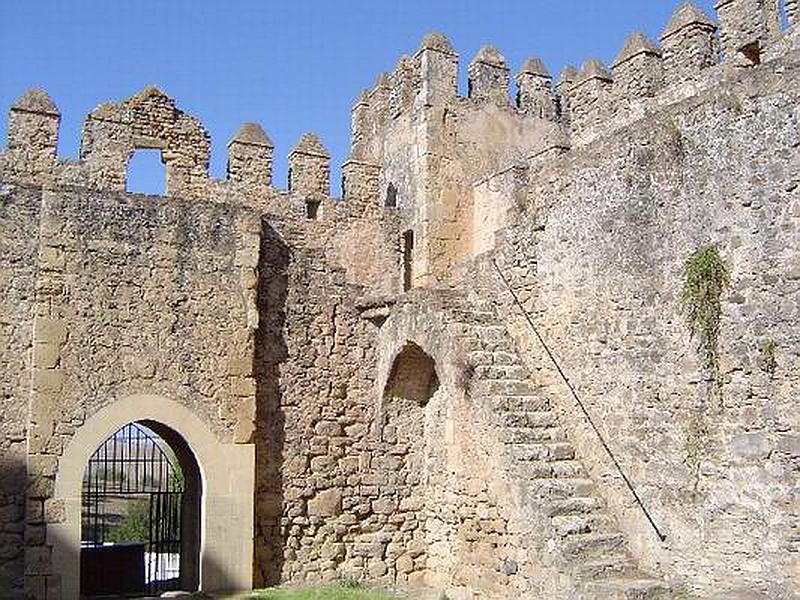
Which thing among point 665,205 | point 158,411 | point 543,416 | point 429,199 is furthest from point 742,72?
point 158,411

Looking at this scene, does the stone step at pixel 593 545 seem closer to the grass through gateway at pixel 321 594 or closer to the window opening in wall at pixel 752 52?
the grass through gateway at pixel 321 594

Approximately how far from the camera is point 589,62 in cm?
1213

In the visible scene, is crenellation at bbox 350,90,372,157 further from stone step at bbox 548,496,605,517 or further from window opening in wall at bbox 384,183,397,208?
stone step at bbox 548,496,605,517

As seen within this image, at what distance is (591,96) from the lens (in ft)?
39.4

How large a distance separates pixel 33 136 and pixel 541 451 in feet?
21.9

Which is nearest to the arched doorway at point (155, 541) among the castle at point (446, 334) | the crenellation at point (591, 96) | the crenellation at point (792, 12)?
the castle at point (446, 334)

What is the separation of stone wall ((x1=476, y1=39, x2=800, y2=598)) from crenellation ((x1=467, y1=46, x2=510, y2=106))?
3619 millimetres

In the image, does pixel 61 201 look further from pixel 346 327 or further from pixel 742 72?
pixel 742 72

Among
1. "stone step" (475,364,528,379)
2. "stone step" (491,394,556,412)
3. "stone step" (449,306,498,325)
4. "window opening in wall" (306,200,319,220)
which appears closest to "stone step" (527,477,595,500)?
"stone step" (491,394,556,412)

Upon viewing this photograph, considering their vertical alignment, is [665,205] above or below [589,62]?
below

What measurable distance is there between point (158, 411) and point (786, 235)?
6.50 meters

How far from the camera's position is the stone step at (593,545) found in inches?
345

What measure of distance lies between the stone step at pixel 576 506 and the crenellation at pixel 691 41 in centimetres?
438

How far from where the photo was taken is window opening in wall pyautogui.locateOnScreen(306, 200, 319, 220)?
41.6ft
